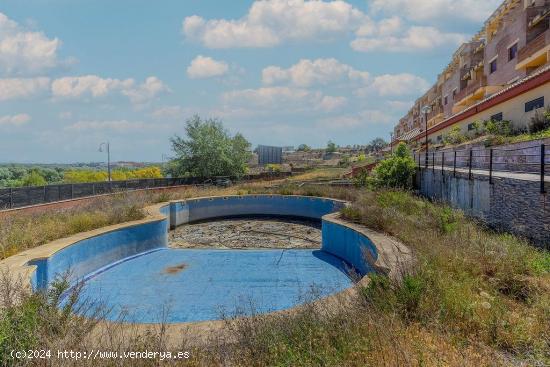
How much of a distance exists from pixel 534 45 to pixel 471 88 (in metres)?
11.7

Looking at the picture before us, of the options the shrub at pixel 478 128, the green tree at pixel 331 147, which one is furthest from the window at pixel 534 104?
the green tree at pixel 331 147

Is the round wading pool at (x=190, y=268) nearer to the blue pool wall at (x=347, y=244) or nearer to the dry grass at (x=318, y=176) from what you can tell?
the blue pool wall at (x=347, y=244)

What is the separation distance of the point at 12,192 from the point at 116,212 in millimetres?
6118

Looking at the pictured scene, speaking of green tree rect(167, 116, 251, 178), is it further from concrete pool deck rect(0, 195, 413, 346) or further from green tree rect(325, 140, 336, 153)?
green tree rect(325, 140, 336, 153)

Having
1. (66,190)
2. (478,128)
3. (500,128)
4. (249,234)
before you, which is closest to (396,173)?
(500,128)

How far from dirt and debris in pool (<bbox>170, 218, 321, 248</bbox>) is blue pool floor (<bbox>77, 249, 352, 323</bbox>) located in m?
1.38

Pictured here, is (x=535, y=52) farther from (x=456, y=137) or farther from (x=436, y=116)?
(x=436, y=116)

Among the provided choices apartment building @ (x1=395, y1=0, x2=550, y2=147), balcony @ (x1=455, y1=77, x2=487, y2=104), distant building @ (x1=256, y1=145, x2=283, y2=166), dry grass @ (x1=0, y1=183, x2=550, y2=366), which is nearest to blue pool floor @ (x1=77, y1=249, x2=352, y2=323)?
dry grass @ (x1=0, y1=183, x2=550, y2=366)

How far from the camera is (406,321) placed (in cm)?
482

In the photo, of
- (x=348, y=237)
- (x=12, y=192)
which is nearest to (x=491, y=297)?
(x=348, y=237)

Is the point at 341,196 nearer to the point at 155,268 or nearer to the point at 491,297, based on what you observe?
the point at 155,268

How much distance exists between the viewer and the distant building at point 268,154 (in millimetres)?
71375

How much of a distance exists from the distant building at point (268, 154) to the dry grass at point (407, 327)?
64.8m

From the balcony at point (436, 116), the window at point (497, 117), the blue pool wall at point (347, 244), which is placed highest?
the balcony at point (436, 116)
